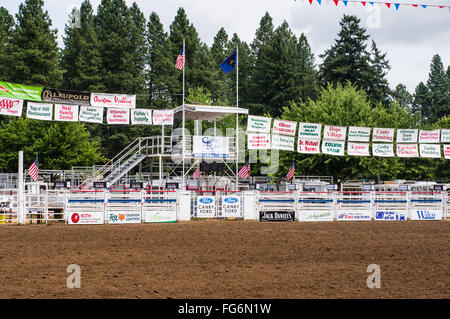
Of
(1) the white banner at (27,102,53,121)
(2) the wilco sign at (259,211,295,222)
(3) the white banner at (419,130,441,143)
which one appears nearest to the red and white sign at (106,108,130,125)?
(1) the white banner at (27,102,53,121)

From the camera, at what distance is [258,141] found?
2680 centimetres

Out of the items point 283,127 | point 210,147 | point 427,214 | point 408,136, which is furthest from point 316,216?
point 210,147

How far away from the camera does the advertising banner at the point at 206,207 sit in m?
26.4

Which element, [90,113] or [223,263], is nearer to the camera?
[223,263]

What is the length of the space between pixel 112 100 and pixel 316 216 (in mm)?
11932

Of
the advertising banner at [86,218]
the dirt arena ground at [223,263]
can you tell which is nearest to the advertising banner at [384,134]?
the dirt arena ground at [223,263]

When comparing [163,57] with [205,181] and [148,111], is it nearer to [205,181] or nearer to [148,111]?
[205,181]

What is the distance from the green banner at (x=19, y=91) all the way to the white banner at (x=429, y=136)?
791 inches

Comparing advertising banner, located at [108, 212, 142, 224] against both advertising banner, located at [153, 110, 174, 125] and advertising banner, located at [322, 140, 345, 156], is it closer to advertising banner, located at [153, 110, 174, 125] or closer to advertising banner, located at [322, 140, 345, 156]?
advertising banner, located at [153, 110, 174, 125]

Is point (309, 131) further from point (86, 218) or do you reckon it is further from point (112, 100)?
point (86, 218)

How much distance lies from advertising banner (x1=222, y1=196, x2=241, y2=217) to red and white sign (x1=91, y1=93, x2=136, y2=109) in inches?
271

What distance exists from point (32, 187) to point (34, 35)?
2892 cm

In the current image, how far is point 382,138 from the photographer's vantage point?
94.1 ft

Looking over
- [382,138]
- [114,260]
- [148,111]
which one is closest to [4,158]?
[148,111]
